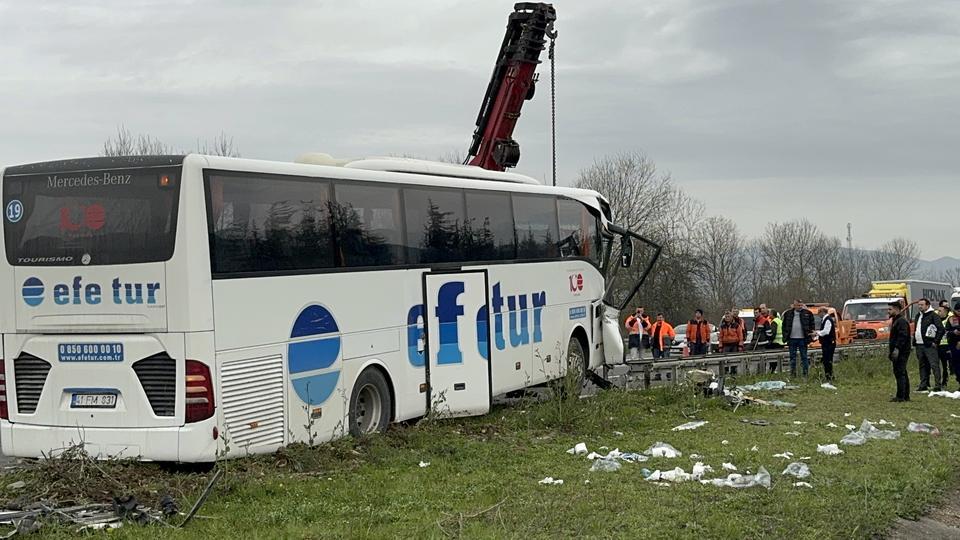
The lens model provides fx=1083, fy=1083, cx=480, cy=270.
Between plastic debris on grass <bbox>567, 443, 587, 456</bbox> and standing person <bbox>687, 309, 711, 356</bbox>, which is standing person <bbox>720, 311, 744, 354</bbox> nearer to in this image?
standing person <bbox>687, 309, 711, 356</bbox>

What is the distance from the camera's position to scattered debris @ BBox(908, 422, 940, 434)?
13836 millimetres

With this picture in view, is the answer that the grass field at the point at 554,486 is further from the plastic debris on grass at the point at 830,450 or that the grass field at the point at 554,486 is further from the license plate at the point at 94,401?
the license plate at the point at 94,401

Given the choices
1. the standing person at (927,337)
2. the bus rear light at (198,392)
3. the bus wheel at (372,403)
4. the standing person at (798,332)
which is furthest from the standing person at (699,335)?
the bus rear light at (198,392)

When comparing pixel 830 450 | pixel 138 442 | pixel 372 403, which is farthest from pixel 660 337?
pixel 138 442

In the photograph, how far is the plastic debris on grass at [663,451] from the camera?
11594 millimetres

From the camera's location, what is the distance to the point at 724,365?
2141 centimetres

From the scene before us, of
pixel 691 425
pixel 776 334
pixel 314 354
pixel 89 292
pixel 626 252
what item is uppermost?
pixel 626 252

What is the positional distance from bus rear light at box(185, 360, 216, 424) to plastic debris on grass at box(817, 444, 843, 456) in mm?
6520

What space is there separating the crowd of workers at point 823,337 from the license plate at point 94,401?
12.6m

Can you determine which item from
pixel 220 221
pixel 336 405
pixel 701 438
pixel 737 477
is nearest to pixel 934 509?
pixel 737 477

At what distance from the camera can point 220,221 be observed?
35.1ft

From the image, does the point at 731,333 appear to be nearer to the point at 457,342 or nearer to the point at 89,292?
the point at 457,342

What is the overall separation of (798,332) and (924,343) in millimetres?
3482

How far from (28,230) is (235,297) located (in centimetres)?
221
